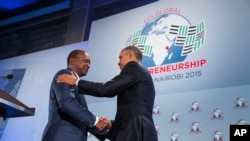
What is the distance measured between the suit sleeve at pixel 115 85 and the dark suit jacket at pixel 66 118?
0.12 metres

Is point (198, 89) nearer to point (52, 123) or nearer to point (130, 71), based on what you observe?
point (130, 71)

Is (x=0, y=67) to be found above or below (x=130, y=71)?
above

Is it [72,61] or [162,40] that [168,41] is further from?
[72,61]

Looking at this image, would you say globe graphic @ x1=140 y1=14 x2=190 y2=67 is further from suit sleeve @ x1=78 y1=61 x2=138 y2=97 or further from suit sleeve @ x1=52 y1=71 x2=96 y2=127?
suit sleeve @ x1=52 y1=71 x2=96 y2=127

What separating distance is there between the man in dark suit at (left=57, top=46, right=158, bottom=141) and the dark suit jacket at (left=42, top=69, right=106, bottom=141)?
7cm

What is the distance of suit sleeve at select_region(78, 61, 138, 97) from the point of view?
6.20 feet

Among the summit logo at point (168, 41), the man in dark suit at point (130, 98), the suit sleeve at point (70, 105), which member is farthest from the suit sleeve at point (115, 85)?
the summit logo at point (168, 41)

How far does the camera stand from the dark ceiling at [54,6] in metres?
4.46

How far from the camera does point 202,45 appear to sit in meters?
2.69

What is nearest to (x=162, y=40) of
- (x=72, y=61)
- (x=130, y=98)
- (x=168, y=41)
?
(x=168, y=41)

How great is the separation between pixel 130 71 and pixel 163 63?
97 cm

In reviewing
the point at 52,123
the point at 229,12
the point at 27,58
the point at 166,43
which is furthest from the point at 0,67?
the point at 229,12

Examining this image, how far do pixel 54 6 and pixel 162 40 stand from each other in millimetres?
2756

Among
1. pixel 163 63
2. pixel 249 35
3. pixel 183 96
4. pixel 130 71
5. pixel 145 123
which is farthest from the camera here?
pixel 163 63
